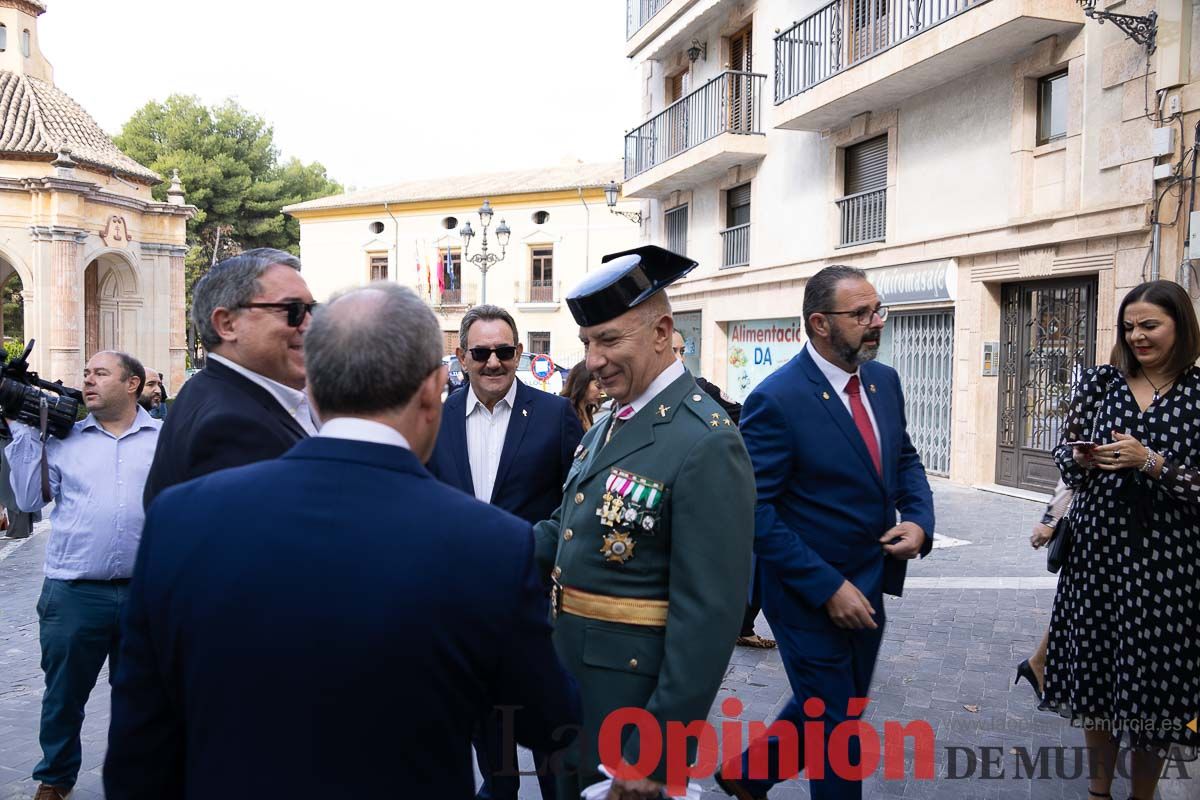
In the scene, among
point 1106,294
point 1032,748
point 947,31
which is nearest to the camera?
point 1032,748

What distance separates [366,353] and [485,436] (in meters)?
2.40

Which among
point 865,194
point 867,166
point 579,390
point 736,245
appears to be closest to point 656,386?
point 579,390

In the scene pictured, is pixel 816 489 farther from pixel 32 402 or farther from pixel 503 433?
pixel 32 402

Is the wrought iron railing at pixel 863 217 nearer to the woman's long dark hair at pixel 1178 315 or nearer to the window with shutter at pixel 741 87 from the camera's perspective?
the window with shutter at pixel 741 87

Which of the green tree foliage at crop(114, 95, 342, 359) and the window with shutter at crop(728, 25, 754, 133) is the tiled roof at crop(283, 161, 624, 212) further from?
the window with shutter at crop(728, 25, 754, 133)

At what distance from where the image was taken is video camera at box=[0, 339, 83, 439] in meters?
3.95

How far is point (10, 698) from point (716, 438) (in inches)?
181

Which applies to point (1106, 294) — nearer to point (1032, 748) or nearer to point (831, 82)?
point (831, 82)

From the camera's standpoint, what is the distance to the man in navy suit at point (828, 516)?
3.00m

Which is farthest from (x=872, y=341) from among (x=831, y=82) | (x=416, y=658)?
(x=831, y=82)

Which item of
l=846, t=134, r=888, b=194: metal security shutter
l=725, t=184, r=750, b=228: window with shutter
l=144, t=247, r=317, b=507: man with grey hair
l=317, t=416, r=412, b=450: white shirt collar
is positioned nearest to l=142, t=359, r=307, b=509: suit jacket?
l=144, t=247, r=317, b=507: man with grey hair

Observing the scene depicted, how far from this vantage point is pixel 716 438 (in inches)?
90.2

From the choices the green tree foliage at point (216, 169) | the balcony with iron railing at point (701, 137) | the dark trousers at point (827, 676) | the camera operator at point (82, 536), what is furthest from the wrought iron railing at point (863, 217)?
the green tree foliage at point (216, 169)

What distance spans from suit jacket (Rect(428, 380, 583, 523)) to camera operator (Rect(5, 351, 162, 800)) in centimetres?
132
